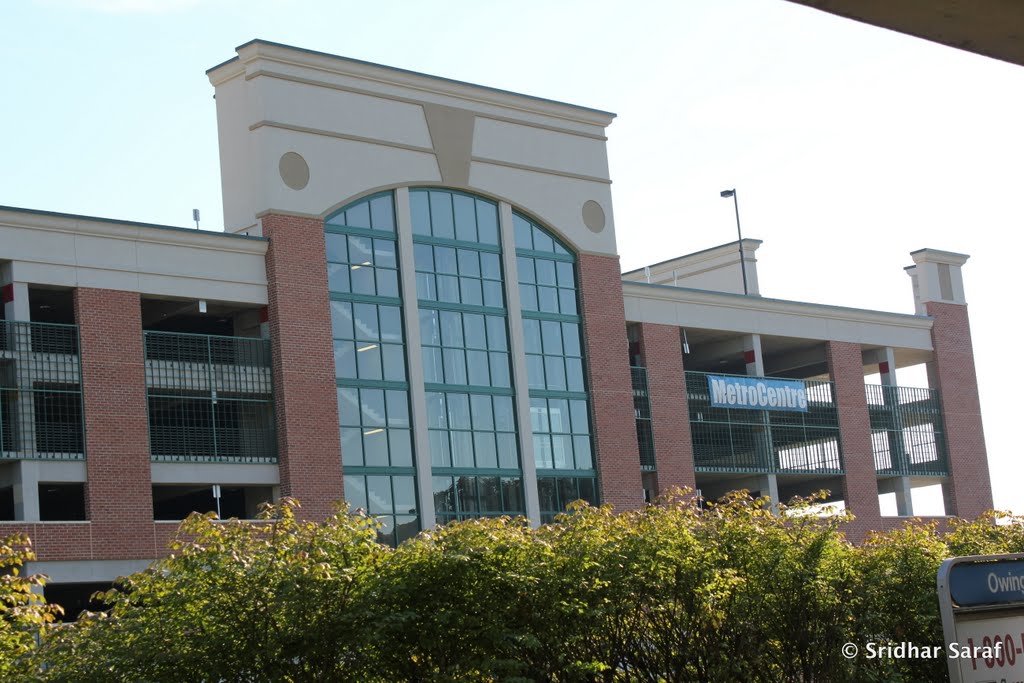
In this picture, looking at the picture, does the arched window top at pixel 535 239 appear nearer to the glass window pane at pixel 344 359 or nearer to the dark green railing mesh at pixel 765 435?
the dark green railing mesh at pixel 765 435

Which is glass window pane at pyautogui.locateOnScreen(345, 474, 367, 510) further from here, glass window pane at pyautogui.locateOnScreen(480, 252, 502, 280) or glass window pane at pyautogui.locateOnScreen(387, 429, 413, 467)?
glass window pane at pyautogui.locateOnScreen(480, 252, 502, 280)

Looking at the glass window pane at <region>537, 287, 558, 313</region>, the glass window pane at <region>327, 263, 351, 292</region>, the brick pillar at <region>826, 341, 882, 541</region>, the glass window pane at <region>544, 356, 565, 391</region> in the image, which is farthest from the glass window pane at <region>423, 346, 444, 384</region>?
the brick pillar at <region>826, 341, 882, 541</region>

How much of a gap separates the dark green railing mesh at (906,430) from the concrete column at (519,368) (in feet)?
60.7

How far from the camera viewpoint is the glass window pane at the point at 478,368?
147 ft

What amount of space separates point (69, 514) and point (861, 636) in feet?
99.8

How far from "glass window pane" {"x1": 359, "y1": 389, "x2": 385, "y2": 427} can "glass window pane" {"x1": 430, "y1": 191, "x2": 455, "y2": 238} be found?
6.01 metres

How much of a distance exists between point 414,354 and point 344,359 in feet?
7.79

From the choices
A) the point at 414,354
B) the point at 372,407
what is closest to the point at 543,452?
the point at 414,354

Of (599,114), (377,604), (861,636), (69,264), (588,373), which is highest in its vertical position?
(599,114)

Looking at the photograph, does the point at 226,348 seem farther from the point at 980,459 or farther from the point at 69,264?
the point at 980,459

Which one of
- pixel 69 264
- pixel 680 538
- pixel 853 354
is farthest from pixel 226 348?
pixel 853 354

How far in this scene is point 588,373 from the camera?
47938mm

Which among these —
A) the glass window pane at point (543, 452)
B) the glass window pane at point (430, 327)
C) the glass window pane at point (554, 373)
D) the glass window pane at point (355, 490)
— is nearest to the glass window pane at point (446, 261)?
the glass window pane at point (430, 327)

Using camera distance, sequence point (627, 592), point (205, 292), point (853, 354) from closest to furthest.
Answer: point (627, 592), point (205, 292), point (853, 354)
